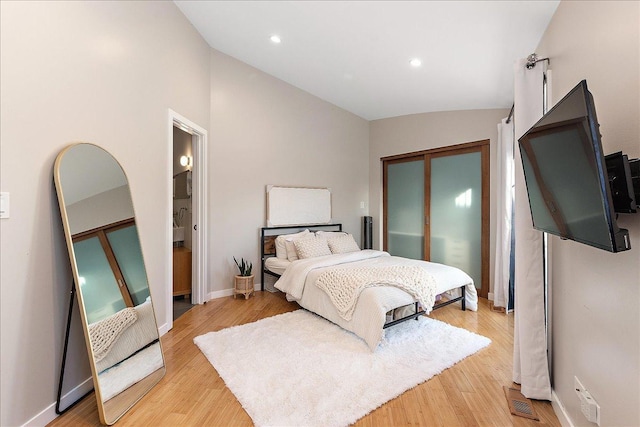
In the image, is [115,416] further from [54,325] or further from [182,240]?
[182,240]

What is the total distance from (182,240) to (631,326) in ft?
14.4

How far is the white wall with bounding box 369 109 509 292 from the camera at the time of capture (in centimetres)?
401

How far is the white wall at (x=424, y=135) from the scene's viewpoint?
401 cm

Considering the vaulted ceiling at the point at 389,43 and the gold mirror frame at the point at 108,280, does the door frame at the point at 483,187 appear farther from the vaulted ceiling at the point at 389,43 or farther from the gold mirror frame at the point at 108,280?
the gold mirror frame at the point at 108,280

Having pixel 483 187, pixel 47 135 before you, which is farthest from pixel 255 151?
pixel 483 187

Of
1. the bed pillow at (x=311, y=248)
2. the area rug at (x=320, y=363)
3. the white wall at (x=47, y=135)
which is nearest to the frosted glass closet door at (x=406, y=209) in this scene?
the bed pillow at (x=311, y=248)

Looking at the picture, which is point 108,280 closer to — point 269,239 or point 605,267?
point 269,239

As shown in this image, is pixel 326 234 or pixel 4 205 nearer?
pixel 4 205

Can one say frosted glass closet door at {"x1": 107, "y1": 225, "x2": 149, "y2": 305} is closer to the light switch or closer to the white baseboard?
the light switch

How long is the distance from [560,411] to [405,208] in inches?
142

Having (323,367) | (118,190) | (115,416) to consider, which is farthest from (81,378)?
(323,367)

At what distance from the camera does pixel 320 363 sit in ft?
7.59

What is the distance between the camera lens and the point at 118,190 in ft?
7.32

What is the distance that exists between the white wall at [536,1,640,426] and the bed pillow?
2698 mm
